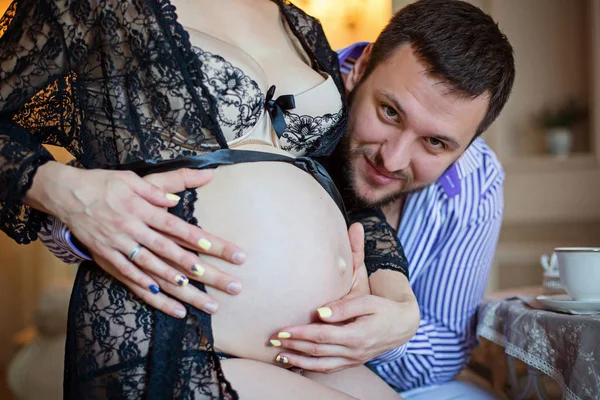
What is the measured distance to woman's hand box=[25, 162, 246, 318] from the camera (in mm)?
876

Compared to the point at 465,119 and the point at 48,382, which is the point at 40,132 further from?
the point at 48,382

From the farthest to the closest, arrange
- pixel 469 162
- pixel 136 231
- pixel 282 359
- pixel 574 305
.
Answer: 1. pixel 469 162
2. pixel 574 305
3. pixel 282 359
4. pixel 136 231

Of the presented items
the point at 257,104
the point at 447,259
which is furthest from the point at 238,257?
the point at 447,259

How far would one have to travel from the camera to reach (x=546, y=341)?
1188 millimetres

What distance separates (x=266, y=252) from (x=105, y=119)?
32cm

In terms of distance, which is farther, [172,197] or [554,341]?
[554,341]

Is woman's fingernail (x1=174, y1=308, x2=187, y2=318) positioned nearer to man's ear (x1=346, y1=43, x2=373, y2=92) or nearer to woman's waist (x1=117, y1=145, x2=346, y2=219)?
woman's waist (x1=117, y1=145, x2=346, y2=219)

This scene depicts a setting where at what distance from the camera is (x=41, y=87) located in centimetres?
96

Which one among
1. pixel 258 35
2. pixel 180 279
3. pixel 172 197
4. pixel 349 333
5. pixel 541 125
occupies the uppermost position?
pixel 541 125

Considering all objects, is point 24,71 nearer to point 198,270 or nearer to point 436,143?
point 198,270

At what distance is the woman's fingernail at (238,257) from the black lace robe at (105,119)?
88mm

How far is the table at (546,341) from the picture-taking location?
105cm

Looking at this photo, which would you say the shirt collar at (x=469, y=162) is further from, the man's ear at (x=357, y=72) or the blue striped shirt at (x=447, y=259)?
the man's ear at (x=357, y=72)

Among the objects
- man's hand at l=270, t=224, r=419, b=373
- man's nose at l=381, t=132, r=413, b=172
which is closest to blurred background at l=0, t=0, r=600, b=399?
man's nose at l=381, t=132, r=413, b=172
